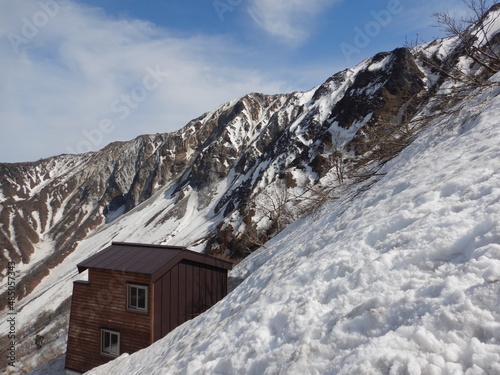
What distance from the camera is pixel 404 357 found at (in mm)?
3373

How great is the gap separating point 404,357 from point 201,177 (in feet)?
286

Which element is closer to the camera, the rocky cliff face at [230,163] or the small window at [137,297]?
the small window at [137,297]

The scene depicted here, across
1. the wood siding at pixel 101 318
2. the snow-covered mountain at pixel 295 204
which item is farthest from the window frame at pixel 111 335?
the snow-covered mountain at pixel 295 204

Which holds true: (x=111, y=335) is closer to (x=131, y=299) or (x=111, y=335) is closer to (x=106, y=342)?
(x=106, y=342)

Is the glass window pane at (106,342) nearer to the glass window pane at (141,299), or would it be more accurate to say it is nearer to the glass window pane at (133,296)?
the glass window pane at (133,296)

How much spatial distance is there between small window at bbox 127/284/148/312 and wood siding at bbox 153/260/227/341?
1.46 ft

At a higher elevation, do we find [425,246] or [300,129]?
[300,129]

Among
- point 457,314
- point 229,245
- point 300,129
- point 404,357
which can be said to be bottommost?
point 404,357

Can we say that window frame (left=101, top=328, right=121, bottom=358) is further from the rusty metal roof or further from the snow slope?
the snow slope

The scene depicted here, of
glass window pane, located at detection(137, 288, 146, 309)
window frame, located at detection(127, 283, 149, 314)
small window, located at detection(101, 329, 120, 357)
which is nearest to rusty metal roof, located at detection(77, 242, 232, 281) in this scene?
window frame, located at detection(127, 283, 149, 314)

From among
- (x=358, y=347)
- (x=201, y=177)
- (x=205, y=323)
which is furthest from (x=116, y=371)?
(x=201, y=177)

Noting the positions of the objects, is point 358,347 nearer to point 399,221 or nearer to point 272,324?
point 272,324

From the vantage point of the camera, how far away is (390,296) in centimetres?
426

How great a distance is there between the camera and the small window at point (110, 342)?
14570 mm
